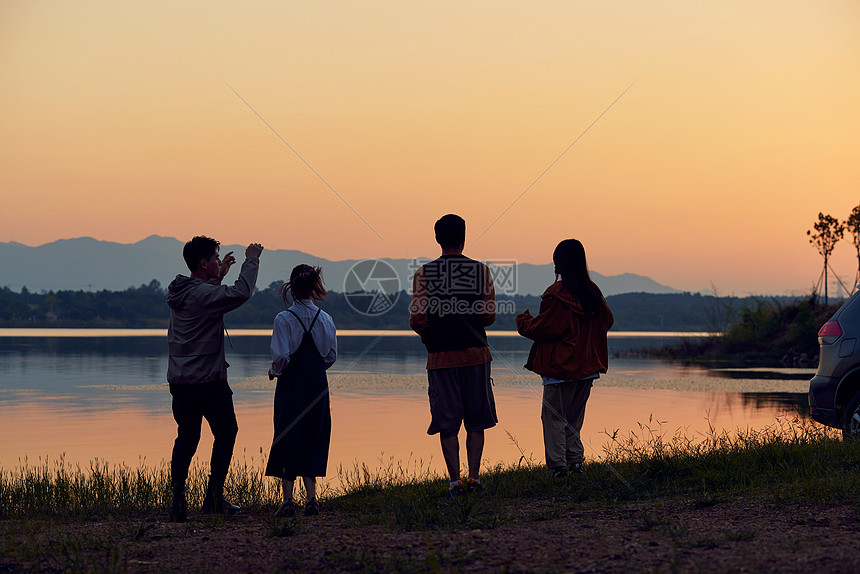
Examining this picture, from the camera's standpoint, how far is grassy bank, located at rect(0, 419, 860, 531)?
19.7 feet

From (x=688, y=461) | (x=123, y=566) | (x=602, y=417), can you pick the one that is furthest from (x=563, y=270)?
(x=602, y=417)

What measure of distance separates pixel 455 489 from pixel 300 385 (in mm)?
1402

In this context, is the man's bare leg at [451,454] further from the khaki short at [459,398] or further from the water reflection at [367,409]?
the water reflection at [367,409]

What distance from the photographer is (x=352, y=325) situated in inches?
5113

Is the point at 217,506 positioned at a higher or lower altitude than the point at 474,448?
lower

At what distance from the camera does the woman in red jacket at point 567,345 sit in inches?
283

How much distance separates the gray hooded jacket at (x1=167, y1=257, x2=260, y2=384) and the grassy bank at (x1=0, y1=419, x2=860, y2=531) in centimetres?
133

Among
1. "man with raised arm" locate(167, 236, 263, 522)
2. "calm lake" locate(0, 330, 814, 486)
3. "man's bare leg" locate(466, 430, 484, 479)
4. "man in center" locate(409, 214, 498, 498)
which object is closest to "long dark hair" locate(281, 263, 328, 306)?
"man with raised arm" locate(167, 236, 263, 522)

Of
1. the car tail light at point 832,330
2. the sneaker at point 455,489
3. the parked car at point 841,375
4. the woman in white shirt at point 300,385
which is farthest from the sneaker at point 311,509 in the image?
the car tail light at point 832,330

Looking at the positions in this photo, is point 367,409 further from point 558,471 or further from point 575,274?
point 575,274

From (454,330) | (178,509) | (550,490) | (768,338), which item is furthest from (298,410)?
(768,338)

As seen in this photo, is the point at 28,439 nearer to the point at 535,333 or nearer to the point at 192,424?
the point at 192,424

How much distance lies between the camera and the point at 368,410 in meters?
20.7

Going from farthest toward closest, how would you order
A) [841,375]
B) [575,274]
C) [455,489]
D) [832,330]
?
[832,330] → [841,375] → [575,274] → [455,489]
